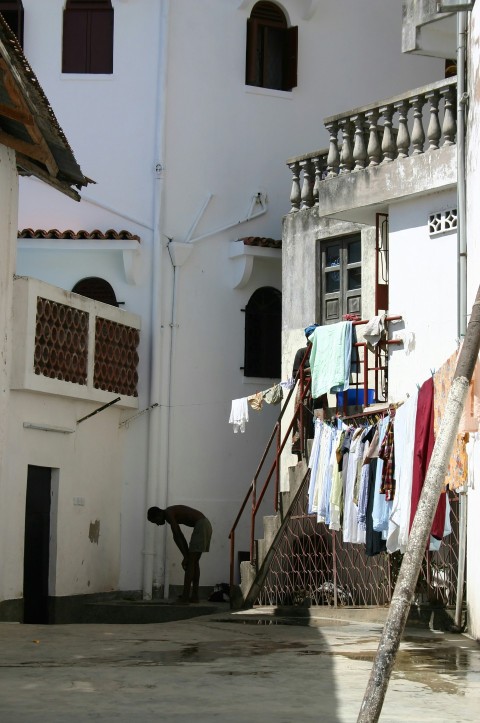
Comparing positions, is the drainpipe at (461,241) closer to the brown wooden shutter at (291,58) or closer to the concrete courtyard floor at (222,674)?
the concrete courtyard floor at (222,674)

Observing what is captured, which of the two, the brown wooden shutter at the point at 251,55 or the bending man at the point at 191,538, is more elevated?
the brown wooden shutter at the point at 251,55

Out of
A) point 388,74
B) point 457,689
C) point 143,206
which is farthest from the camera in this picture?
point 388,74

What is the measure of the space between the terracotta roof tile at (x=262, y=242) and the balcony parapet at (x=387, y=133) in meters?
1.33

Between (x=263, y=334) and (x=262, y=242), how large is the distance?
161 centimetres

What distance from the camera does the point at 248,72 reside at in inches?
884

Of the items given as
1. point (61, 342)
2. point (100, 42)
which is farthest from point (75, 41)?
point (61, 342)

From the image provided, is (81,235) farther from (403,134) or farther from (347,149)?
(403,134)

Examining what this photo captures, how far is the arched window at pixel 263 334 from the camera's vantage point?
22.2 m

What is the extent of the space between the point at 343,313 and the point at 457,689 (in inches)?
417

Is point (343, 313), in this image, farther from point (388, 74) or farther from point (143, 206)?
point (388, 74)

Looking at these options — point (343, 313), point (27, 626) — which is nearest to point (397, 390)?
point (343, 313)

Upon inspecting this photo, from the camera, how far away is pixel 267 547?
60.5ft

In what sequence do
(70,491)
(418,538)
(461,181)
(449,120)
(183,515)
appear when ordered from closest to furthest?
(418,538)
(461,181)
(449,120)
(70,491)
(183,515)

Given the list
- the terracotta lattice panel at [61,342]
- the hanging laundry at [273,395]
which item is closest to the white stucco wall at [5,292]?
the terracotta lattice panel at [61,342]
